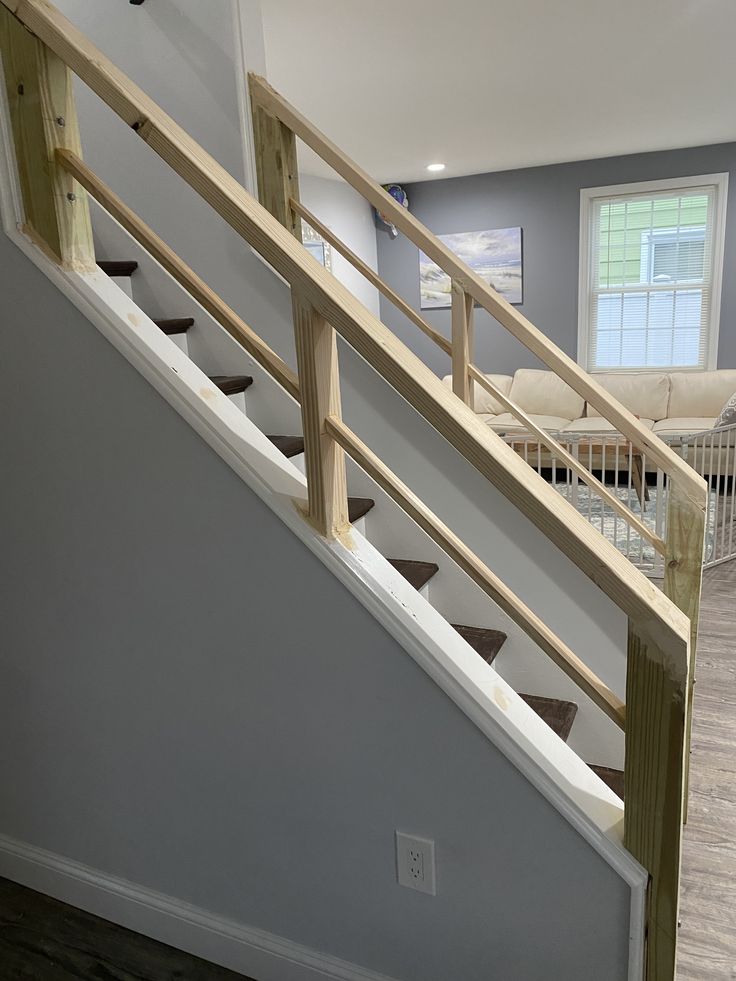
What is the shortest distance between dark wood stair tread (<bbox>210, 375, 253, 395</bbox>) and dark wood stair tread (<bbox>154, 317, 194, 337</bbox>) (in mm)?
189

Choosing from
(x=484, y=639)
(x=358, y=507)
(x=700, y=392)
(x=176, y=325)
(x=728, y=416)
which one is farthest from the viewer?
(x=700, y=392)

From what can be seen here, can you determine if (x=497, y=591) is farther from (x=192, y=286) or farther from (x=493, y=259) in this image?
(x=493, y=259)

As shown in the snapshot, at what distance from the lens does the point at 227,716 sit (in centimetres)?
162

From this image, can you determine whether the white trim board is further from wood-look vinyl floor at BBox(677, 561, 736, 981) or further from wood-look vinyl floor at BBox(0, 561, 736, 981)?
wood-look vinyl floor at BBox(677, 561, 736, 981)

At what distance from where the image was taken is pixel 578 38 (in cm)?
346

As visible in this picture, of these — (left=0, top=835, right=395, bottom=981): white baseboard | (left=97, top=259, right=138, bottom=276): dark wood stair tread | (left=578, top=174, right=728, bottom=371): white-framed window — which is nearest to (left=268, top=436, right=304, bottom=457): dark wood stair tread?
(left=97, top=259, right=138, bottom=276): dark wood stair tread

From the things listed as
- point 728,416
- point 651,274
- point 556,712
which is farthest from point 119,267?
point 651,274

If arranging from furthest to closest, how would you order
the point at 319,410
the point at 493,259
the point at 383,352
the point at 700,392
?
1. the point at 493,259
2. the point at 700,392
3. the point at 319,410
4. the point at 383,352

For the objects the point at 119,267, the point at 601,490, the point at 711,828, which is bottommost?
the point at 711,828

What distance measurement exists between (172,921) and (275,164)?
2.16 meters

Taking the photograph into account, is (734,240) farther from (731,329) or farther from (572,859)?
(572,859)

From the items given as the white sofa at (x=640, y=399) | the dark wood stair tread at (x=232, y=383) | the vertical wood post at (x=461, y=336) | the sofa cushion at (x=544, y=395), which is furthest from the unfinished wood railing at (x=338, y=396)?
the sofa cushion at (x=544, y=395)

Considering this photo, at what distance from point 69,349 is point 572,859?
137 cm

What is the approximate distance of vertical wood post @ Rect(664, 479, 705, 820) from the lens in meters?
1.90
